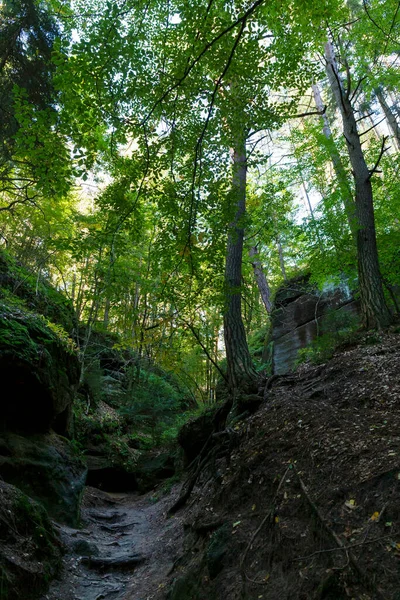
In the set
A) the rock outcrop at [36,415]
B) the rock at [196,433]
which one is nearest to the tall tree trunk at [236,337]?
the rock at [196,433]

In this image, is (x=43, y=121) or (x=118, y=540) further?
(x=118, y=540)

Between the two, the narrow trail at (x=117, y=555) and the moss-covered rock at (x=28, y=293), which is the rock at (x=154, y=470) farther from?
the moss-covered rock at (x=28, y=293)

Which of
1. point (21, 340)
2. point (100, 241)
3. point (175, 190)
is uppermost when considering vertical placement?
point (175, 190)

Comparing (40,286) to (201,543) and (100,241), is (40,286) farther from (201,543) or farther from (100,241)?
(201,543)

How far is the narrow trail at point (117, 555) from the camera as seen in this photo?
435cm

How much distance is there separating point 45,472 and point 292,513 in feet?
14.7

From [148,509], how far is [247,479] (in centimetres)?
536

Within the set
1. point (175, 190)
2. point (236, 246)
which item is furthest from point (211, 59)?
point (236, 246)

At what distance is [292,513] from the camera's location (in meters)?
3.24

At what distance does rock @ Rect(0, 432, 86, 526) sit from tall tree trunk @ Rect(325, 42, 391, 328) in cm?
651

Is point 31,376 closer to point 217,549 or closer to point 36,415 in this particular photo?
point 36,415

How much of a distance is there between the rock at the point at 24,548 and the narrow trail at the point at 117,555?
9.4 inches

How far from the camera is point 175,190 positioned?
551 cm

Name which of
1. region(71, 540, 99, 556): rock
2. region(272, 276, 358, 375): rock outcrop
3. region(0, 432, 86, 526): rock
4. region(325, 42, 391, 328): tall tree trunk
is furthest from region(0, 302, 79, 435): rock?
region(325, 42, 391, 328): tall tree trunk
